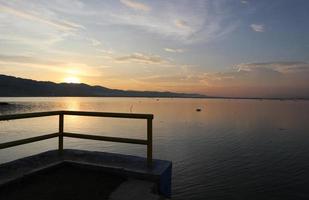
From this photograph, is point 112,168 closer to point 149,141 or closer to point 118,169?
point 118,169

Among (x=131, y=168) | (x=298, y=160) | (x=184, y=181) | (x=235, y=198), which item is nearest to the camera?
(x=131, y=168)

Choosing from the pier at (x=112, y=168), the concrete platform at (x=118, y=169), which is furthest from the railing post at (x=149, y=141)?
the concrete platform at (x=118, y=169)

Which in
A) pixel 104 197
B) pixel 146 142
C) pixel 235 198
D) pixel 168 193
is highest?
pixel 146 142

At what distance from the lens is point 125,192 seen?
5.45 m

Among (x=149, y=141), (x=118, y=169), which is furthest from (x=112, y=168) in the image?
(x=149, y=141)

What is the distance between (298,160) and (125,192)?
21062 mm

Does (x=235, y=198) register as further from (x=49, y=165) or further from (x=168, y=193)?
(x=49, y=165)

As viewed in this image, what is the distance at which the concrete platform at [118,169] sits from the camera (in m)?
5.59

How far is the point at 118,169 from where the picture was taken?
650 cm

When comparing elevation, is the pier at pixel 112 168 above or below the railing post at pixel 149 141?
below

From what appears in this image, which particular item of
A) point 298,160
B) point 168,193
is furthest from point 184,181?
point 298,160

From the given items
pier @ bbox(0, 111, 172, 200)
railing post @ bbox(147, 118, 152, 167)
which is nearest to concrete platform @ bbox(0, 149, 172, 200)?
pier @ bbox(0, 111, 172, 200)

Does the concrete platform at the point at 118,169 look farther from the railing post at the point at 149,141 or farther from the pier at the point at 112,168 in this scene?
the railing post at the point at 149,141

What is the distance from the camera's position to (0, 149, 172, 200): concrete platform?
5593mm
